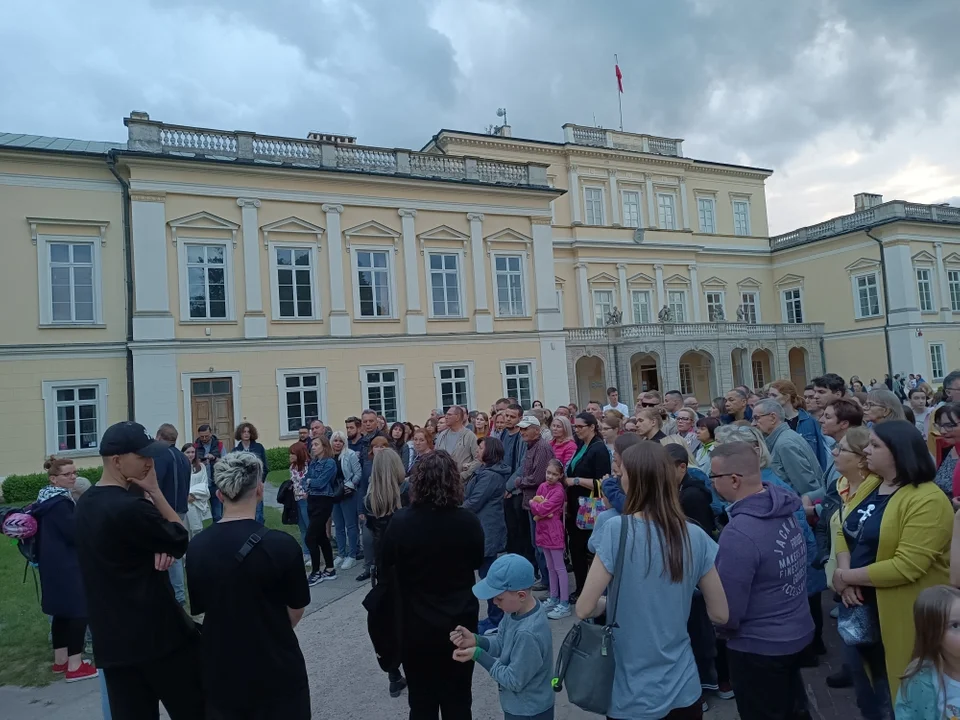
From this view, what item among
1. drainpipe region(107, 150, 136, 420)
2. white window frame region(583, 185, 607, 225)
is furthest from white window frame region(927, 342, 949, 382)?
drainpipe region(107, 150, 136, 420)

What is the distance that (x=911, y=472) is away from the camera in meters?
3.03

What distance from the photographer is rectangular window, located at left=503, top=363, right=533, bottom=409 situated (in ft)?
73.8

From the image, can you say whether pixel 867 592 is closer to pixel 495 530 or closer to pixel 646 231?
pixel 495 530

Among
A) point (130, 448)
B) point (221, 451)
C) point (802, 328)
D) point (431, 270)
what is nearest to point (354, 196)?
point (431, 270)

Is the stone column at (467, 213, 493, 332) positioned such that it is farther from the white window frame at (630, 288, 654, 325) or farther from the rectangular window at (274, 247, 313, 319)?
the white window frame at (630, 288, 654, 325)

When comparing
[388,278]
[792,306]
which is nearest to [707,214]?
[792,306]

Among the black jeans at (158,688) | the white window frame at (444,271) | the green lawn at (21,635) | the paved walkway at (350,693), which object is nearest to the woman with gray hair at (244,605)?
the black jeans at (158,688)

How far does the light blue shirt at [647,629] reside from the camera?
2574 millimetres

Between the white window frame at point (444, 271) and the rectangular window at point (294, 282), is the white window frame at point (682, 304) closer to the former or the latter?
the white window frame at point (444, 271)

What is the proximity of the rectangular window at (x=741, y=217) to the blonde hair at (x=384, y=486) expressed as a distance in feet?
111

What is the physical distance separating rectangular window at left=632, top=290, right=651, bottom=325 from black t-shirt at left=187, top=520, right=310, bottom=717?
29.7 m

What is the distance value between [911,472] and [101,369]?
64.2ft

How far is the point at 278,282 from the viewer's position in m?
19.6

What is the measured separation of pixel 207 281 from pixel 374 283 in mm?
5226
